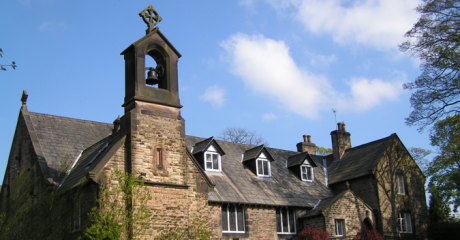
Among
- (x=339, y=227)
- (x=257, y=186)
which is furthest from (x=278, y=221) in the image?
(x=339, y=227)

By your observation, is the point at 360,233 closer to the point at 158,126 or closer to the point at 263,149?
the point at 263,149

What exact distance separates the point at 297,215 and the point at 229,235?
4909 millimetres

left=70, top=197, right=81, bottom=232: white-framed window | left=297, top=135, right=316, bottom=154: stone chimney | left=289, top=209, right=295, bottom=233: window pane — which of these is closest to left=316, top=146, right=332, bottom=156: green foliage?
left=297, top=135, right=316, bottom=154: stone chimney

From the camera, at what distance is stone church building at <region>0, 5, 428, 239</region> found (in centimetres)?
2012

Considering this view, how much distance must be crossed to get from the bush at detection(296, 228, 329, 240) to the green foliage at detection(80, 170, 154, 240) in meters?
9.80

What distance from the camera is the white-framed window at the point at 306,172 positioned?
31922 millimetres

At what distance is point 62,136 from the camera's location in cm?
2631

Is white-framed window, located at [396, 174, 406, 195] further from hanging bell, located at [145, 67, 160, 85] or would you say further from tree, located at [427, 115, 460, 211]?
hanging bell, located at [145, 67, 160, 85]

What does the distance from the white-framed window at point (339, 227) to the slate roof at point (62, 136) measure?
13.8 m

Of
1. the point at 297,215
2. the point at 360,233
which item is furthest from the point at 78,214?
the point at 360,233

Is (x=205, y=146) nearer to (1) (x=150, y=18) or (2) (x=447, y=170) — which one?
(1) (x=150, y=18)

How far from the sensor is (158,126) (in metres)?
20.8

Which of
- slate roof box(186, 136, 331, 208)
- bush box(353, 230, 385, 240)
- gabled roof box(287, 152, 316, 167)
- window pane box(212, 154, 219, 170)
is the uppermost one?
gabled roof box(287, 152, 316, 167)

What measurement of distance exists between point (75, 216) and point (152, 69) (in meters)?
6.81
